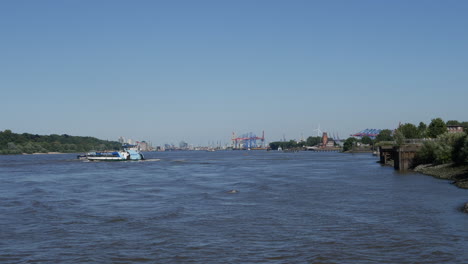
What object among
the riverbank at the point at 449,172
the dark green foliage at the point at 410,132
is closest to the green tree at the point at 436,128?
the dark green foliage at the point at 410,132

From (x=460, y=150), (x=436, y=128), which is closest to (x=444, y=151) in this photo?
(x=460, y=150)

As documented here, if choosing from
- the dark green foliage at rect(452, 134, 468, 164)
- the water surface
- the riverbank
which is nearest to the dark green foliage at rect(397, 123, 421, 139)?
the riverbank

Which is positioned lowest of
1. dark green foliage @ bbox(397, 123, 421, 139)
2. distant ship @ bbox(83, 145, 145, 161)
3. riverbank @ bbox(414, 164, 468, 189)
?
riverbank @ bbox(414, 164, 468, 189)

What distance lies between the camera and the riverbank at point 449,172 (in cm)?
3679

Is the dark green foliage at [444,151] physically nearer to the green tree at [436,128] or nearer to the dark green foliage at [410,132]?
the green tree at [436,128]

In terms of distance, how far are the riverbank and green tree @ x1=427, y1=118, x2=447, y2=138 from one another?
46517mm

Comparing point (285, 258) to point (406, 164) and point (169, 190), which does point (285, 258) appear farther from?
point (406, 164)

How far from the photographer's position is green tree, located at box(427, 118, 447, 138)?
9631 cm

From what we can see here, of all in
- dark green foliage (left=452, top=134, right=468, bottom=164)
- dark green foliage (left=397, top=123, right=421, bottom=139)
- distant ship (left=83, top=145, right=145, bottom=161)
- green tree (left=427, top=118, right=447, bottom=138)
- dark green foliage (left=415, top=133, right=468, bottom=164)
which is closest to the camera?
dark green foliage (left=452, top=134, right=468, bottom=164)

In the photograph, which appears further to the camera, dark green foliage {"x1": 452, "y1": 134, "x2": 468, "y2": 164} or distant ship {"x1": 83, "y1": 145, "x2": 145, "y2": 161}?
distant ship {"x1": 83, "y1": 145, "x2": 145, "y2": 161}

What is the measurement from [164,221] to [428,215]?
12609mm

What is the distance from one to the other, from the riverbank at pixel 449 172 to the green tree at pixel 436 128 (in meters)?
46.5

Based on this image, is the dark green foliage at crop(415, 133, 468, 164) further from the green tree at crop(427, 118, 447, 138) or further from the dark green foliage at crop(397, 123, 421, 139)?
the dark green foliage at crop(397, 123, 421, 139)

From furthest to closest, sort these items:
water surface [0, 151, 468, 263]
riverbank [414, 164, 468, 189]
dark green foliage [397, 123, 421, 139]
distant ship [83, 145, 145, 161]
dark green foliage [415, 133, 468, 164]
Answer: distant ship [83, 145, 145, 161]
dark green foliage [397, 123, 421, 139]
dark green foliage [415, 133, 468, 164]
riverbank [414, 164, 468, 189]
water surface [0, 151, 468, 263]
